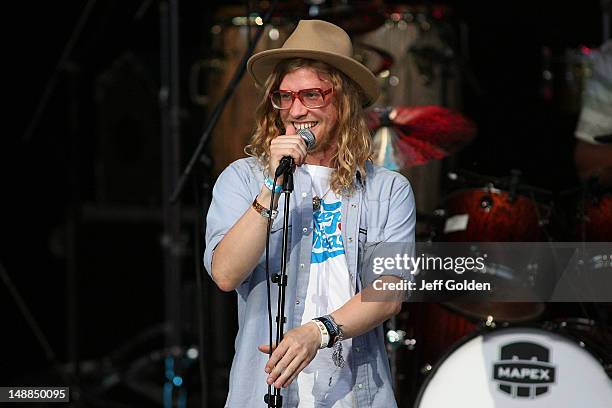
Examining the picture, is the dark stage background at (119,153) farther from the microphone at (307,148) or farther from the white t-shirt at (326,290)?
the microphone at (307,148)

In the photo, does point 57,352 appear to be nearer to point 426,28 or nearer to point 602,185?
point 426,28

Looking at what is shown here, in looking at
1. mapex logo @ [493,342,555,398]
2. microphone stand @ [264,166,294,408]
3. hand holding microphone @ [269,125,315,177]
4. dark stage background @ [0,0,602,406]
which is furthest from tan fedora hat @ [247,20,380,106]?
dark stage background @ [0,0,602,406]

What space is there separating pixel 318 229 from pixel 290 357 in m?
0.50

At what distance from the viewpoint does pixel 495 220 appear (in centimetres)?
436

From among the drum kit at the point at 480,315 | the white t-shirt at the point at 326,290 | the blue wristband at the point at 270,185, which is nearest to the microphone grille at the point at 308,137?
the blue wristband at the point at 270,185

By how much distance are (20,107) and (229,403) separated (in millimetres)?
3581

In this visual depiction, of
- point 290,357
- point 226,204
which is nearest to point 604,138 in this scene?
point 226,204

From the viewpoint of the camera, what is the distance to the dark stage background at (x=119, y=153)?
20.3 ft

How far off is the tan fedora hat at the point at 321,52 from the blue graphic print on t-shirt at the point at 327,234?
444mm

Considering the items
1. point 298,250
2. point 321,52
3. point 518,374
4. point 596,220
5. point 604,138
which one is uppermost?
point 604,138

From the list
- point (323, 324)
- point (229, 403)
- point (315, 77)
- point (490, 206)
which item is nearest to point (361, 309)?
point (323, 324)

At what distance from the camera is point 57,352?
689 cm

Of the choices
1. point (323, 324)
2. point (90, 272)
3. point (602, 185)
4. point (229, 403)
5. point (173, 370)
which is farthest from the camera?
point (90, 272)

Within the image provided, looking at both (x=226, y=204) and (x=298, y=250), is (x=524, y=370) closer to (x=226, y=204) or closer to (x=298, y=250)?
(x=298, y=250)
